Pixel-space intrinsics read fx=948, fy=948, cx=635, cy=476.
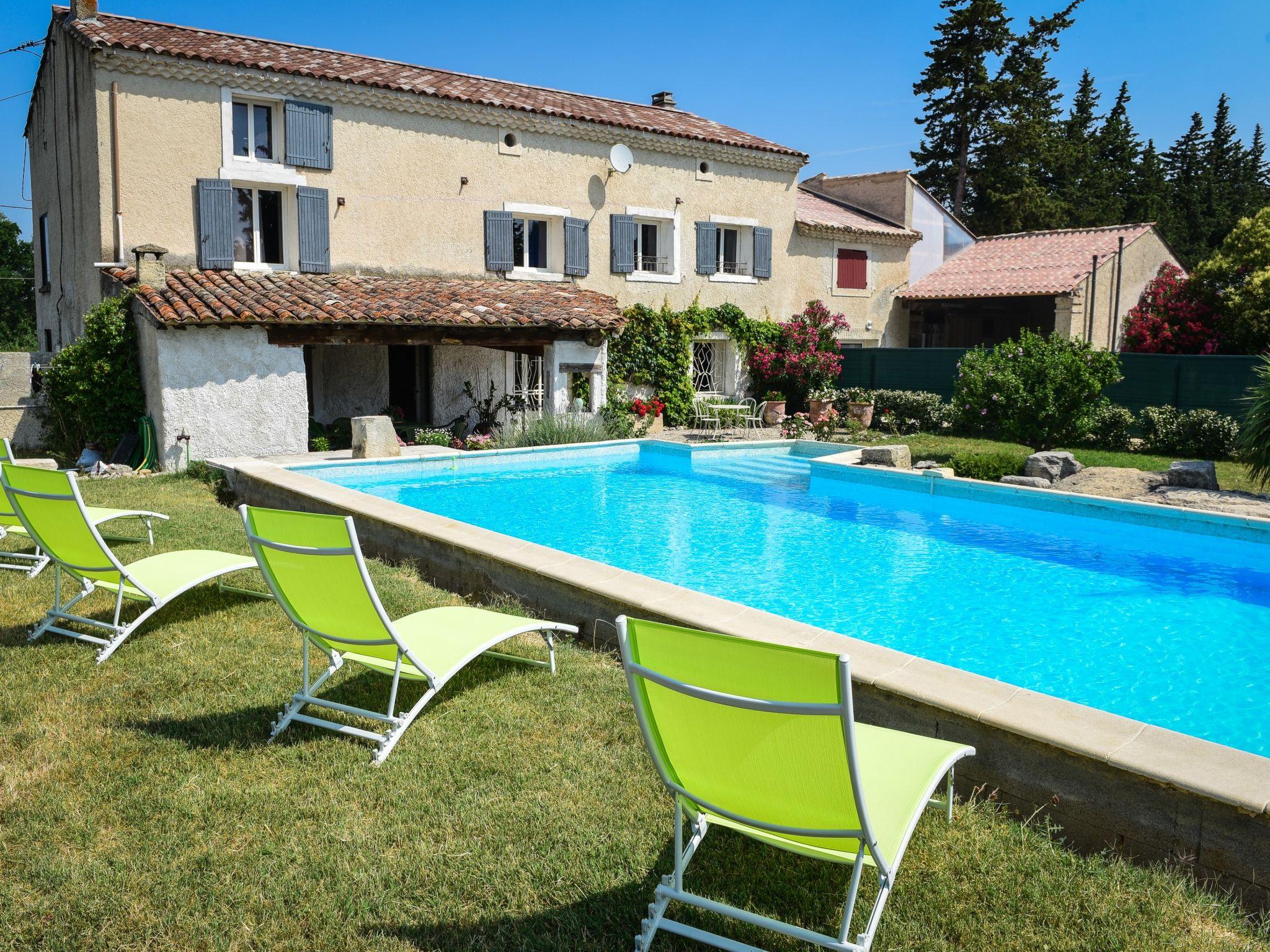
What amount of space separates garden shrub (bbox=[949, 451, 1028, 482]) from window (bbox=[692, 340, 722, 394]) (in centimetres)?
871

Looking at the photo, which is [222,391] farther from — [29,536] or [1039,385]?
[1039,385]

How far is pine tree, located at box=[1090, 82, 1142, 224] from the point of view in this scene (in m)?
40.6

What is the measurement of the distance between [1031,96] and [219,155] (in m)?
33.1

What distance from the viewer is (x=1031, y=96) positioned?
1475 inches

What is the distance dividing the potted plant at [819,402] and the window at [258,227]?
1099cm

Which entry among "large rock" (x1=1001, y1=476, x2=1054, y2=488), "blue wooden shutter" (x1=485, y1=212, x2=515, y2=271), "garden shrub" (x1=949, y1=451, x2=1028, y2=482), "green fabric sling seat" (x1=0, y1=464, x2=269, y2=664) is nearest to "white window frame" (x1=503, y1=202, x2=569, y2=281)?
"blue wooden shutter" (x1=485, y1=212, x2=515, y2=271)

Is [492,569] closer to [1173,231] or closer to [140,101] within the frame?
[140,101]

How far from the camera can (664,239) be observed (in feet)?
67.3

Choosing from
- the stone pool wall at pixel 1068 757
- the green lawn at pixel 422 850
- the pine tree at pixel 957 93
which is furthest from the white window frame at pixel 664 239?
the pine tree at pixel 957 93

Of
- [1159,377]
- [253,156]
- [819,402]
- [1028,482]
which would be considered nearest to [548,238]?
[253,156]

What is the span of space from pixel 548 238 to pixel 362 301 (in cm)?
527

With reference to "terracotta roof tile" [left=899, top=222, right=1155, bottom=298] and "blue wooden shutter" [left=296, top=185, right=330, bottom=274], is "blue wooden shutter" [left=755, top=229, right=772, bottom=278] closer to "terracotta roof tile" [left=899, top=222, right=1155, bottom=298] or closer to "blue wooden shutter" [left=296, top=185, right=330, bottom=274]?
"terracotta roof tile" [left=899, top=222, right=1155, bottom=298]

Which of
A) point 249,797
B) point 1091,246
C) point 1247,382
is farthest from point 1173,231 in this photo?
point 249,797

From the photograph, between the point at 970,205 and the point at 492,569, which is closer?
the point at 492,569
